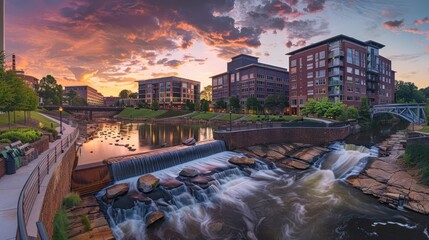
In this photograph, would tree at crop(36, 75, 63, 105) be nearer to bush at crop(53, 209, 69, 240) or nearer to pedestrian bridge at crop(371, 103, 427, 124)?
bush at crop(53, 209, 69, 240)

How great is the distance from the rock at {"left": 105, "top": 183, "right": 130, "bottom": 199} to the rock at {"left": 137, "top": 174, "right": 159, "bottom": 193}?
37.3 inches

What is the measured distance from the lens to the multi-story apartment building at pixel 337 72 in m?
71.9

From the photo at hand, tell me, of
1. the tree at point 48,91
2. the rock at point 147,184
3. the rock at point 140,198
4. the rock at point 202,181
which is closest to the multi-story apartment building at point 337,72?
the rock at point 202,181

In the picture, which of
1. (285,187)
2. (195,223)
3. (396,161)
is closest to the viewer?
(195,223)

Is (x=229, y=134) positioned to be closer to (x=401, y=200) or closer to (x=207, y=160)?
(x=207, y=160)

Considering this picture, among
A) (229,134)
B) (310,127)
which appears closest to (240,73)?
(310,127)

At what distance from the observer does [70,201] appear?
1476 centimetres

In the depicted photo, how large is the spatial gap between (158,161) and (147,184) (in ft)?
16.6

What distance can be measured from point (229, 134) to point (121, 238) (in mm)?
21425

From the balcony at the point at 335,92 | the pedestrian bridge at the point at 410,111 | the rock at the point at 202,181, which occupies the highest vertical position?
the balcony at the point at 335,92

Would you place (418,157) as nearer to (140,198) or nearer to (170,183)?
(170,183)

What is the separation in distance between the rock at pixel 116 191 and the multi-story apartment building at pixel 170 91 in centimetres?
13092

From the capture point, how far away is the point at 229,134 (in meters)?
32.6

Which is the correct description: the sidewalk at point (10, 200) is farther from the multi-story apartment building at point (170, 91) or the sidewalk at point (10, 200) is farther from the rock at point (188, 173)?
the multi-story apartment building at point (170, 91)
